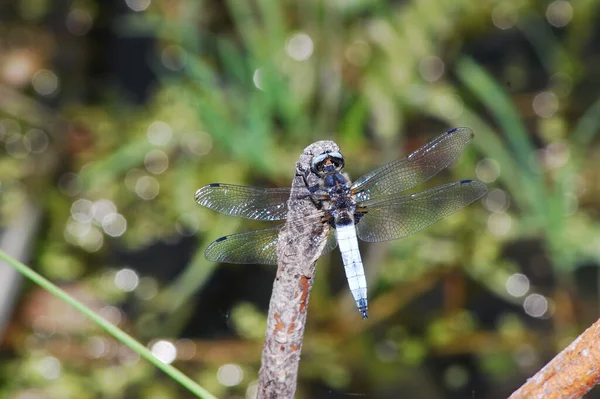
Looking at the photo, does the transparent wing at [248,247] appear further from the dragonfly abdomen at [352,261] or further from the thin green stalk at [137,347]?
the thin green stalk at [137,347]

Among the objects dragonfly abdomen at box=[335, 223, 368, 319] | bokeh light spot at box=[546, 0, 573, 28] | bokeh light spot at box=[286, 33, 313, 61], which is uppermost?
bokeh light spot at box=[546, 0, 573, 28]

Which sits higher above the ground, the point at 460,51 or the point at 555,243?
the point at 460,51

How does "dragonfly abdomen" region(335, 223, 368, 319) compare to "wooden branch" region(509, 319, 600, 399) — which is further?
"dragonfly abdomen" region(335, 223, 368, 319)

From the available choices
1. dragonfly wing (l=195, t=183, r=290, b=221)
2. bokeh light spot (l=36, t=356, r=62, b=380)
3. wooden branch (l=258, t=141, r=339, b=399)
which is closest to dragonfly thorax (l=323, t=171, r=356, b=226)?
dragonfly wing (l=195, t=183, r=290, b=221)

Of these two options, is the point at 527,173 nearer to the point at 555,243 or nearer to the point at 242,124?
the point at 555,243

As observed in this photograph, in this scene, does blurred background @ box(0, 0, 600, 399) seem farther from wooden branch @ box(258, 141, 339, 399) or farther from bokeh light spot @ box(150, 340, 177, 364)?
wooden branch @ box(258, 141, 339, 399)

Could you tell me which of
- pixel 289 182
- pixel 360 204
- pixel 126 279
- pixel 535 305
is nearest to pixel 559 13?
pixel 535 305

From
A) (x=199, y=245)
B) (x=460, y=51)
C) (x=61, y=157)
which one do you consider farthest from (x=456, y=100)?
(x=61, y=157)
